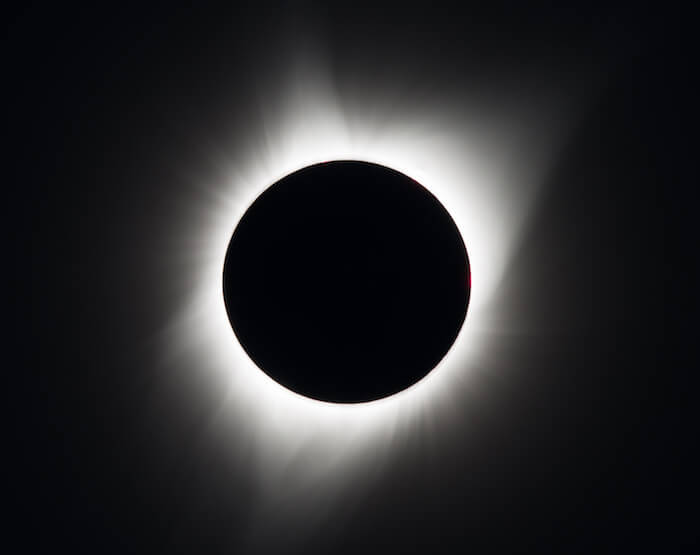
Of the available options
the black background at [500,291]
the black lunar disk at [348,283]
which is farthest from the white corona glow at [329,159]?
the black lunar disk at [348,283]

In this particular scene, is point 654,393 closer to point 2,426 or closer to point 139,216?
point 139,216

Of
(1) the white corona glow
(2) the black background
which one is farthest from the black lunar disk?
(2) the black background

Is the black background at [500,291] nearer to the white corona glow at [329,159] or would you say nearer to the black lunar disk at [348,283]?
the white corona glow at [329,159]

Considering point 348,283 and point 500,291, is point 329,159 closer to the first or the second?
point 348,283

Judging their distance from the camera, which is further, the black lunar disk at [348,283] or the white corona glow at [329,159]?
the white corona glow at [329,159]

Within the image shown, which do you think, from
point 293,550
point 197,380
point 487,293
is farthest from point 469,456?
point 197,380

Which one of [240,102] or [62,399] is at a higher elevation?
[240,102]

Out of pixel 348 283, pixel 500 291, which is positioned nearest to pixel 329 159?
pixel 348 283
